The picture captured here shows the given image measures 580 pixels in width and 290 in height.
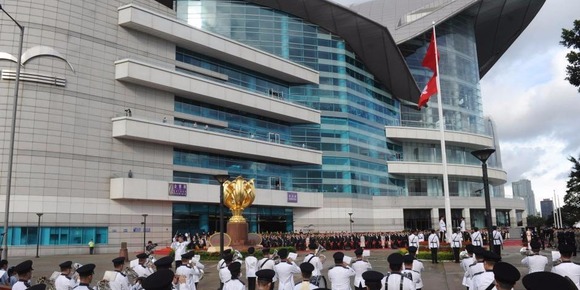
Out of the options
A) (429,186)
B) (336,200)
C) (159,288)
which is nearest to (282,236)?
(336,200)

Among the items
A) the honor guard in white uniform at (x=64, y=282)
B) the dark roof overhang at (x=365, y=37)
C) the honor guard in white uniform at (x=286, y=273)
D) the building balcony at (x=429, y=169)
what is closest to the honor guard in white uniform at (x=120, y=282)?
the honor guard in white uniform at (x=64, y=282)

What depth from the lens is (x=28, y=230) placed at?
124 ft

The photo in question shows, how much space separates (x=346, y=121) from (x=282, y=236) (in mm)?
22231

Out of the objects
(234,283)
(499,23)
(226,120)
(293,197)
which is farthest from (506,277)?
(499,23)

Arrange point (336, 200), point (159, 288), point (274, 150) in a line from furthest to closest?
point (336, 200), point (274, 150), point (159, 288)

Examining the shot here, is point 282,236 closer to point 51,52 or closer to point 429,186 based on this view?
point 51,52

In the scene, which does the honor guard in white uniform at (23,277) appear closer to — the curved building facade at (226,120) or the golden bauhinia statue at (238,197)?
the golden bauhinia statue at (238,197)

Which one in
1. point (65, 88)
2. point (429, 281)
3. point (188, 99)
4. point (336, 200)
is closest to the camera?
point (429, 281)

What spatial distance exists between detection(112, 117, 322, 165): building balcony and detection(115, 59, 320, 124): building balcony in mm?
3424

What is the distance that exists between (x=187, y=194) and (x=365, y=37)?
31163 millimetres

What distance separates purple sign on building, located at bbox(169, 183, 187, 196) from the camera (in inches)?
1763

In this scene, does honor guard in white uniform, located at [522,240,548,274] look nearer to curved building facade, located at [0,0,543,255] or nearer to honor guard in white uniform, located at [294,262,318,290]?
honor guard in white uniform, located at [294,262,318,290]

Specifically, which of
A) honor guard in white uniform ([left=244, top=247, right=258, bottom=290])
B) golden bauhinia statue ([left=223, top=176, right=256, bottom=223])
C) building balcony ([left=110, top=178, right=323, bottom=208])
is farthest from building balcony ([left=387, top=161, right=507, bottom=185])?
honor guard in white uniform ([left=244, top=247, right=258, bottom=290])

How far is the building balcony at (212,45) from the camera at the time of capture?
44844mm
